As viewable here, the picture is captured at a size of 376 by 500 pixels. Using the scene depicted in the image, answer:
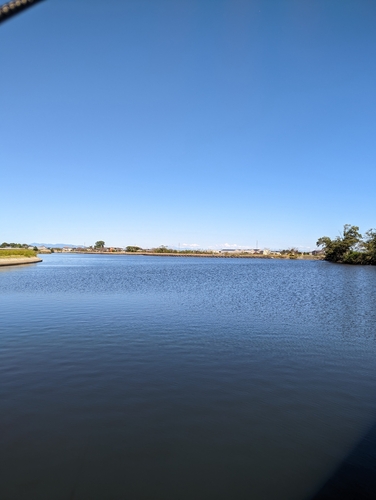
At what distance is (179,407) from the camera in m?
6.82

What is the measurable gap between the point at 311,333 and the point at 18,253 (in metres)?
75.8

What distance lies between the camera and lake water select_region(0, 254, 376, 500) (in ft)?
15.5

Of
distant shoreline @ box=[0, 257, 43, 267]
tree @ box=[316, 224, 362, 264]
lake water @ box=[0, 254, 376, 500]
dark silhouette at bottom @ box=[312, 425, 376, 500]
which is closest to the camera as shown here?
dark silhouette at bottom @ box=[312, 425, 376, 500]

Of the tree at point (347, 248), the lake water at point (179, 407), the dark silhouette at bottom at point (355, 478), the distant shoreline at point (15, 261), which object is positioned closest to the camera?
the dark silhouette at bottom at point (355, 478)

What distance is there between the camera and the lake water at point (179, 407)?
4.74 m

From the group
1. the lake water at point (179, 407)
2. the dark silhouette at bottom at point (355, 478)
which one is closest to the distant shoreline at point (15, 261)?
the lake water at point (179, 407)

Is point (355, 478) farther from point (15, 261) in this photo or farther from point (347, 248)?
point (347, 248)

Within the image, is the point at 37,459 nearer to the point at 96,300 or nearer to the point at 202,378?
the point at 202,378

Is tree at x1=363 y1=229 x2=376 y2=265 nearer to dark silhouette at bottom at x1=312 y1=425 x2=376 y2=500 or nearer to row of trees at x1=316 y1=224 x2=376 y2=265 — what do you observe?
row of trees at x1=316 y1=224 x2=376 y2=265

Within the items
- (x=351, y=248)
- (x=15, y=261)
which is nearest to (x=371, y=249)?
(x=351, y=248)

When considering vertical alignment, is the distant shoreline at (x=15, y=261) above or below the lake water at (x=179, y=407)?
above

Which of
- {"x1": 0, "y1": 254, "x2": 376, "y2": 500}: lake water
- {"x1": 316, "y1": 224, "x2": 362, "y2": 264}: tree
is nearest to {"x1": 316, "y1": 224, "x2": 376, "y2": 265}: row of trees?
{"x1": 316, "y1": 224, "x2": 362, "y2": 264}: tree

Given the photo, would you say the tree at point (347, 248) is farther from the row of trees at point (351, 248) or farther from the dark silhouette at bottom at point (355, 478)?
the dark silhouette at bottom at point (355, 478)

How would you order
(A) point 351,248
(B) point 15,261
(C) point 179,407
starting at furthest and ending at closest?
1. (A) point 351,248
2. (B) point 15,261
3. (C) point 179,407
